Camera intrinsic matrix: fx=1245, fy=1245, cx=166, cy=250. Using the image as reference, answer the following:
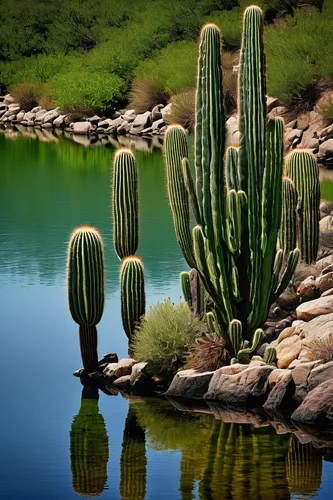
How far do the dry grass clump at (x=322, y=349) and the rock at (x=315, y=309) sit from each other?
2.40ft

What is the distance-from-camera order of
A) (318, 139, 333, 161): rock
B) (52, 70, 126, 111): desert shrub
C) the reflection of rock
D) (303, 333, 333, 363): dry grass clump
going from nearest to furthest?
the reflection of rock → (303, 333, 333, 363): dry grass clump → (318, 139, 333, 161): rock → (52, 70, 126, 111): desert shrub

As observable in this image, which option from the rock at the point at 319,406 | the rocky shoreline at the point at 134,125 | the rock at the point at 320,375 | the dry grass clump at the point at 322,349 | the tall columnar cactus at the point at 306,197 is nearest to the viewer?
the rock at the point at 319,406

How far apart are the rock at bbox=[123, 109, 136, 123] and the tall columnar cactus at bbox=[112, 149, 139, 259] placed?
24.2m

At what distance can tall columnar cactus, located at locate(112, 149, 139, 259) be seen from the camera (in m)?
11.3

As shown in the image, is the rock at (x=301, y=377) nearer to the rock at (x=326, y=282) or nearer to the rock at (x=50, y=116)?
the rock at (x=326, y=282)

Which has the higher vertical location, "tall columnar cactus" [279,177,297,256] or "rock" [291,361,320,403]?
"tall columnar cactus" [279,177,297,256]

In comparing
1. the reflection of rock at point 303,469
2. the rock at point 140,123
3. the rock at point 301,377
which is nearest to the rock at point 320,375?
the rock at point 301,377

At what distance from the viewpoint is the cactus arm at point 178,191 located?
35.8 feet

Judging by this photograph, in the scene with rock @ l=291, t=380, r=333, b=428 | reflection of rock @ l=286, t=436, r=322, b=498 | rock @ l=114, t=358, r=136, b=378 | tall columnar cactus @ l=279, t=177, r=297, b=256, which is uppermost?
tall columnar cactus @ l=279, t=177, r=297, b=256

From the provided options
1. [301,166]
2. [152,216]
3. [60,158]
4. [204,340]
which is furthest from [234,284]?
[60,158]

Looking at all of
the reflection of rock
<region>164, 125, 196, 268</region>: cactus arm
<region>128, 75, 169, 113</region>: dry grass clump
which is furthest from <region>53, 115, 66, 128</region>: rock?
the reflection of rock

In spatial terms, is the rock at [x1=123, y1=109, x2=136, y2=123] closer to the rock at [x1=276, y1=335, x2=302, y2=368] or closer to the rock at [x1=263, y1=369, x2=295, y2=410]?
the rock at [x1=276, y1=335, x2=302, y2=368]

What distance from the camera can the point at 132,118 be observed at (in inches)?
1394

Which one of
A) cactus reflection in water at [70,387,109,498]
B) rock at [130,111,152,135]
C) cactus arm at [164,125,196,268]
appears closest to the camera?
cactus reflection in water at [70,387,109,498]
